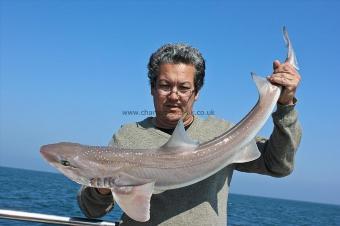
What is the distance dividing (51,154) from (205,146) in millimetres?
1049

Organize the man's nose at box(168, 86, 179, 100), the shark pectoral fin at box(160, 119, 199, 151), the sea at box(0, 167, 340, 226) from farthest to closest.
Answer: the sea at box(0, 167, 340, 226)
the man's nose at box(168, 86, 179, 100)
the shark pectoral fin at box(160, 119, 199, 151)

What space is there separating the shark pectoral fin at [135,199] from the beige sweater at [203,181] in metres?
0.29

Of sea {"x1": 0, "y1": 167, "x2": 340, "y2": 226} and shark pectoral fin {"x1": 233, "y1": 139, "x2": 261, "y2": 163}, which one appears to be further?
sea {"x1": 0, "y1": 167, "x2": 340, "y2": 226}

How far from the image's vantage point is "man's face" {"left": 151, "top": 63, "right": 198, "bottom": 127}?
3553 mm

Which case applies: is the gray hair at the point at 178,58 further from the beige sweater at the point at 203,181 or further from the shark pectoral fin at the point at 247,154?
the shark pectoral fin at the point at 247,154

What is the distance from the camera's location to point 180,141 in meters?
3.26

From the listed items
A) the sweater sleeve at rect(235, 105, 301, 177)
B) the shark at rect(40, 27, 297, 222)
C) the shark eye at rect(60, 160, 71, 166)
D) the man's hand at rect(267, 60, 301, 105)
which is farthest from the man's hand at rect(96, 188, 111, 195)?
the man's hand at rect(267, 60, 301, 105)

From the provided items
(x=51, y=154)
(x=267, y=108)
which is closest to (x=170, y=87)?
(x=267, y=108)

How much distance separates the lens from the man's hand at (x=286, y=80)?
337 cm

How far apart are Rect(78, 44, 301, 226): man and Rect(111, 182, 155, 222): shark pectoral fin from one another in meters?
0.20

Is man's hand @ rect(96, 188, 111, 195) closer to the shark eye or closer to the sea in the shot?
the shark eye

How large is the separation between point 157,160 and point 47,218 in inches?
46.1

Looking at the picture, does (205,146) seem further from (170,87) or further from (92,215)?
(92,215)

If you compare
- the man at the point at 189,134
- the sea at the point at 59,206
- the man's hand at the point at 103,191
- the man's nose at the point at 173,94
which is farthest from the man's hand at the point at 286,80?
the sea at the point at 59,206
